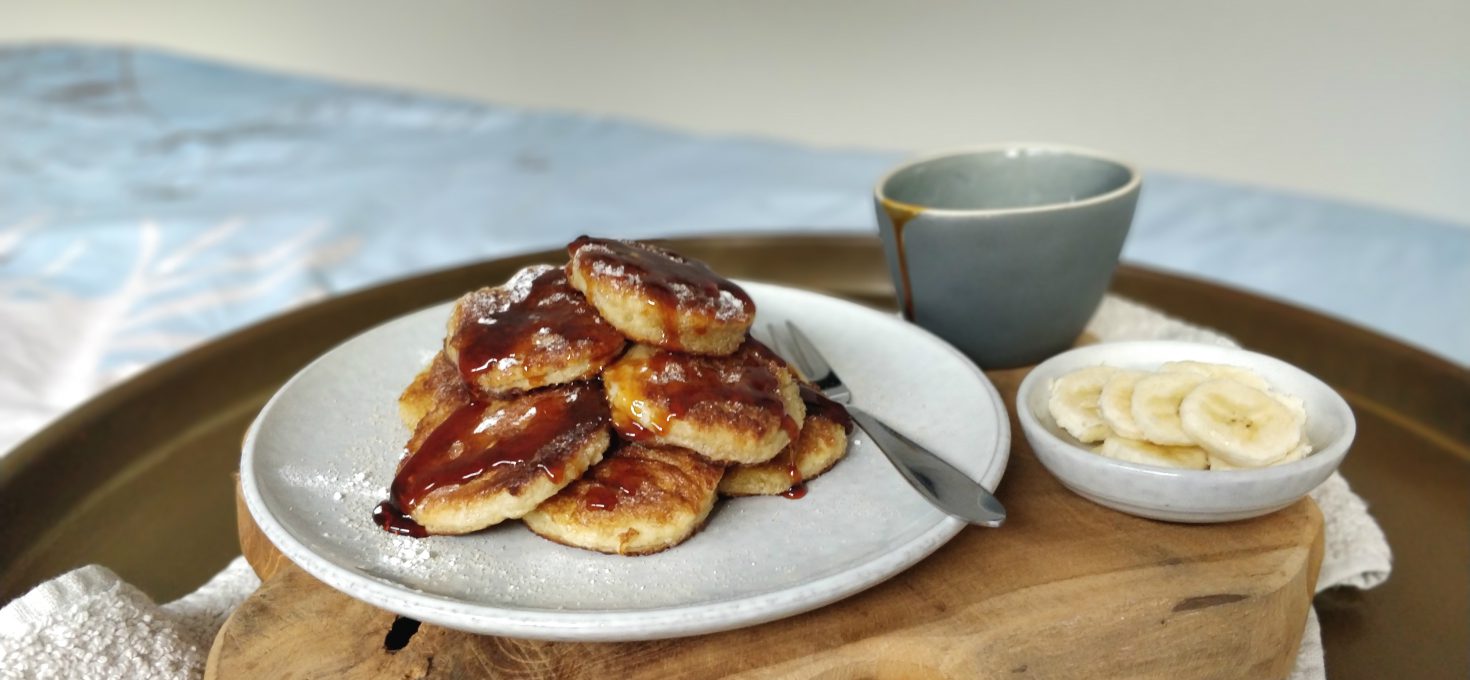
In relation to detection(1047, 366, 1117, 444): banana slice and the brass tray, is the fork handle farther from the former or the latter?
the brass tray

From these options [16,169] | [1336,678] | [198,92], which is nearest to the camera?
[1336,678]

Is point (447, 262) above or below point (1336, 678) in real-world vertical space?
below

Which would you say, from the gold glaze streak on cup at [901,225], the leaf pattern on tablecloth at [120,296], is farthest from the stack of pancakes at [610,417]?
the leaf pattern on tablecloth at [120,296]

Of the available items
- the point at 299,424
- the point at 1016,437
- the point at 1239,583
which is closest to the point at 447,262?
the point at 299,424

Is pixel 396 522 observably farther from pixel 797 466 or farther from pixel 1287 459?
pixel 1287 459

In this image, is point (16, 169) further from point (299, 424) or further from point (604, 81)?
point (299, 424)

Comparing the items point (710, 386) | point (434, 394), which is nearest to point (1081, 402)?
point (710, 386)

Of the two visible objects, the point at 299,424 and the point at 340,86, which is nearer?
the point at 299,424

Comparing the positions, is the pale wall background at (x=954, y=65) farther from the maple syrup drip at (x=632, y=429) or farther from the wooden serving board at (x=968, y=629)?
the maple syrup drip at (x=632, y=429)
